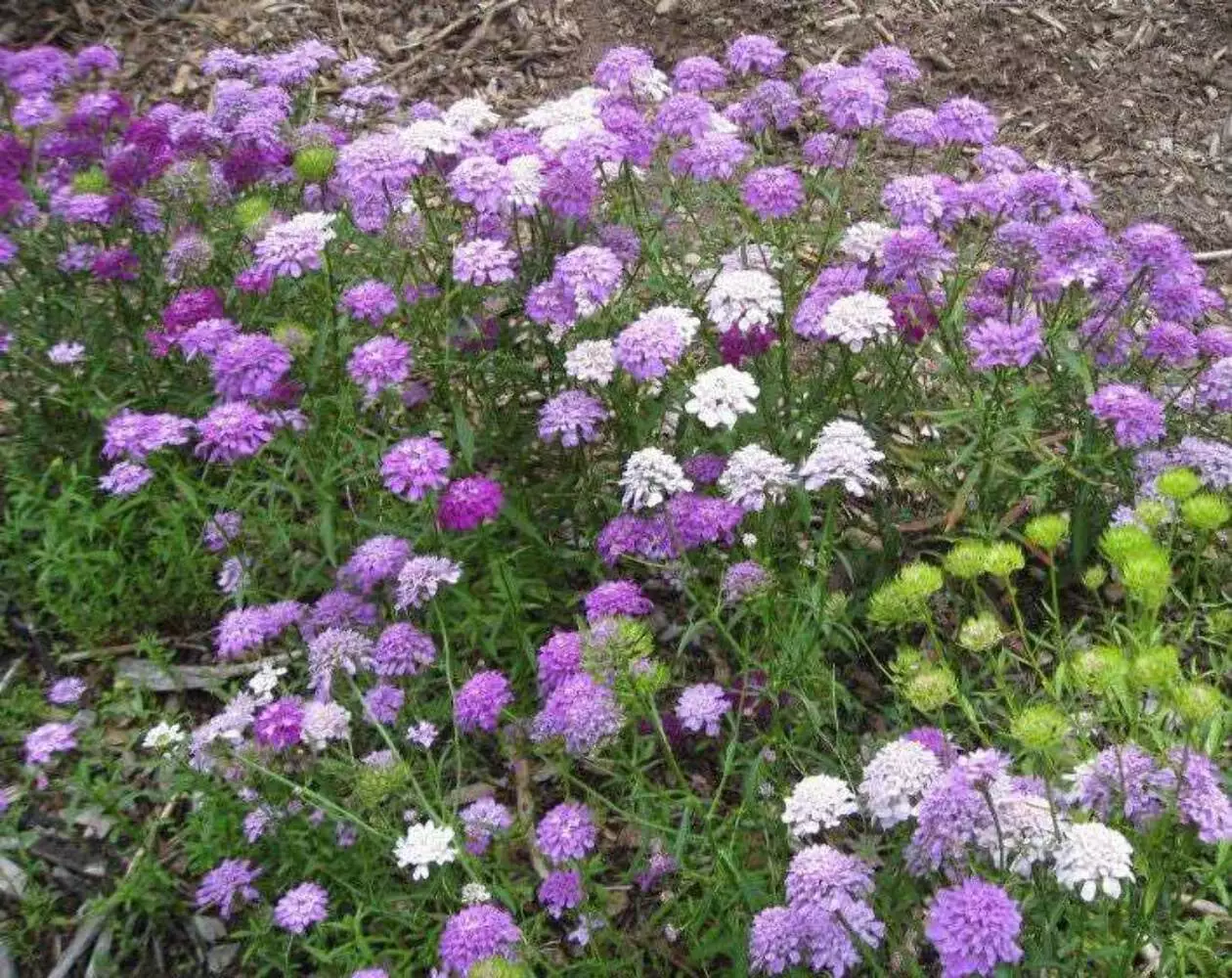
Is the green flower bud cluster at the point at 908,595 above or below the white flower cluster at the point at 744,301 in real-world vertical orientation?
below

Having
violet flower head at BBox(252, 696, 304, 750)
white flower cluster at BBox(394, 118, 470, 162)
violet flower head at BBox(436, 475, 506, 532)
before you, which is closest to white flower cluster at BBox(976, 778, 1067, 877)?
violet flower head at BBox(436, 475, 506, 532)

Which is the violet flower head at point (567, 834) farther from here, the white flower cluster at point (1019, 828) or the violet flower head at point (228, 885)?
the white flower cluster at point (1019, 828)

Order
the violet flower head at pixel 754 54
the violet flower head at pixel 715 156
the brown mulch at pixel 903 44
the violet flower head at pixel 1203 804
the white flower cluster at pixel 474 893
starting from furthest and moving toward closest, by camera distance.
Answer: the brown mulch at pixel 903 44
the violet flower head at pixel 754 54
the violet flower head at pixel 715 156
the white flower cluster at pixel 474 893
the violet flower head at pixel 1203 804

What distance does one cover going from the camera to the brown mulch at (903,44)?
552 centimetres

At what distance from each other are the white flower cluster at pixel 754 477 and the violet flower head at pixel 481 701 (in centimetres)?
67

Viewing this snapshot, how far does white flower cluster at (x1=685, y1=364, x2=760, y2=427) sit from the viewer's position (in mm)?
2730

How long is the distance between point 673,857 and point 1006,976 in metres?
0.73

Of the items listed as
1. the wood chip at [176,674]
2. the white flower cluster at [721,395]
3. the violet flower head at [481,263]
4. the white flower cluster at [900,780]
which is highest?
the violet flower head at [481,263]

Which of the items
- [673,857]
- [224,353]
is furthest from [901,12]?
[673,857]

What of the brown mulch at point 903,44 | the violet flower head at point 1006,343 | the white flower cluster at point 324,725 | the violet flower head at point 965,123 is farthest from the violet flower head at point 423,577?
the brown mulch at point 903,44

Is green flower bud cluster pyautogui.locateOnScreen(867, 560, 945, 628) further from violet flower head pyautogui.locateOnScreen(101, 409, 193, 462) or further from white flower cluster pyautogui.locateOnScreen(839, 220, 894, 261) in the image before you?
violet flower head pyautogui.locateOnScreen(101, 409, 193, 462)

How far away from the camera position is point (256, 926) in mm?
2633

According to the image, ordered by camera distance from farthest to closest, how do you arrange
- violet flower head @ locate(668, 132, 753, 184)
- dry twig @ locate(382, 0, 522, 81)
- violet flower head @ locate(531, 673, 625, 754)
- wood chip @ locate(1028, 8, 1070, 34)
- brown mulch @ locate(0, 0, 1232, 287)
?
dry twig @ locate(382, 0, 522, 81), wood chip @ locate(1028, 8, 1070, 34), brown mulch @ locate(0, 0, 1232, 287), violet flower head @ locate(668, 132, 753, 184), violet flower head @ locate(531, 673, 625, 754)

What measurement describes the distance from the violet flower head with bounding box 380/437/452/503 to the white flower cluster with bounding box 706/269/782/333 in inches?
28.8
